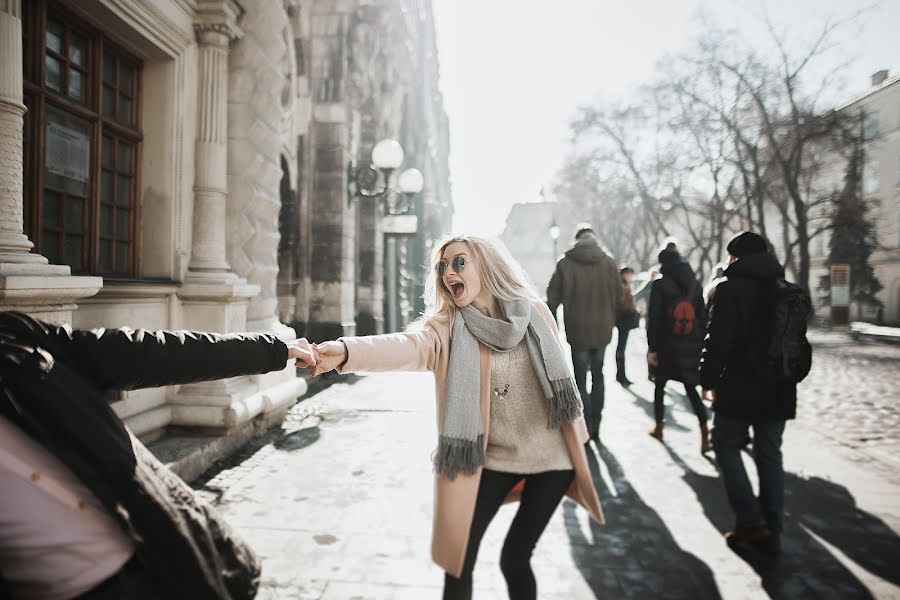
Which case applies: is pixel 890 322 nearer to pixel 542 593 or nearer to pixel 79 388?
pixel 542 593

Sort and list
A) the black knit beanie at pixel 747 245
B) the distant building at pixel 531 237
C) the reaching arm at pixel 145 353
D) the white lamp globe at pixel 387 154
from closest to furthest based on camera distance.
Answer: the reaching arm at pixel 145 353, the black knit beanie at pixel 747 245, the white lamp globe at pixel 387 154, the distant building at pixel 531 237

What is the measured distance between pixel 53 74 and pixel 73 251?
1.27 metres

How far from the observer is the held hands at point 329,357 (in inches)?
87.0

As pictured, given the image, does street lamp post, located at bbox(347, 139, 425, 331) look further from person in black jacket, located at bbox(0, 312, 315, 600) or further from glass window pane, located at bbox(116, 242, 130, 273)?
person in black jacket, located at bbox(0, 312, 315, 600)

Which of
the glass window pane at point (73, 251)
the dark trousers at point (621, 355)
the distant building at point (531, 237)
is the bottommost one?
the dark trousers at point (621, 355)

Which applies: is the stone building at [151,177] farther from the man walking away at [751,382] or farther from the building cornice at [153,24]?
the man walking away at [751,382]

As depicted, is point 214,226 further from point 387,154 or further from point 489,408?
point 387,154

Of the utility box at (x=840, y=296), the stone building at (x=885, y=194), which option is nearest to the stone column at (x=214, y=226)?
the utility box at (x=840, y=296)

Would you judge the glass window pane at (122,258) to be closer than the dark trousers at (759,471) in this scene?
No

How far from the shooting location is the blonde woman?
218 centimetres

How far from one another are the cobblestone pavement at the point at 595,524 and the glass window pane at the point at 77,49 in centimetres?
335

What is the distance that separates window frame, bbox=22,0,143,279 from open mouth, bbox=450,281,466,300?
3202 millimetres

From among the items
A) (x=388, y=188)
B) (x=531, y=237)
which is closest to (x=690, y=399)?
(x=388, y=188)

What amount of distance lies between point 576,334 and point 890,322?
3676 cm
